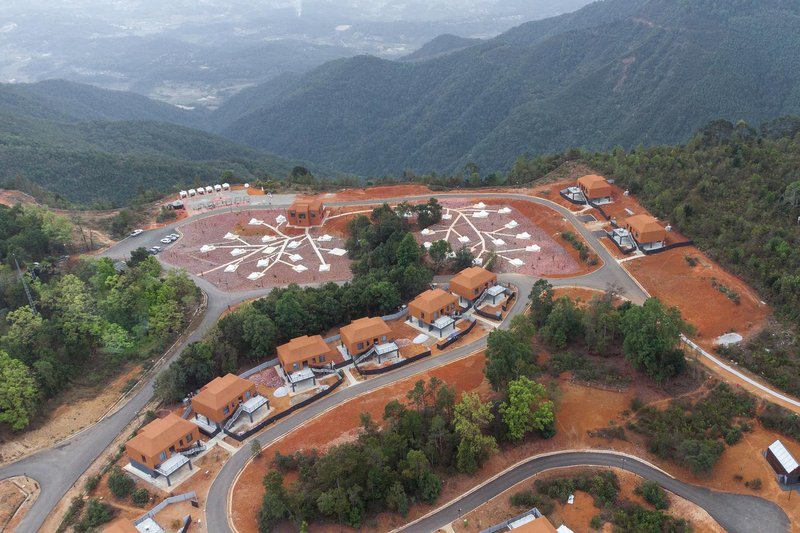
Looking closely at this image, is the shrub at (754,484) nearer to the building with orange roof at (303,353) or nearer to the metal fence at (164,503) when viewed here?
the building with orange roof at (303,353)

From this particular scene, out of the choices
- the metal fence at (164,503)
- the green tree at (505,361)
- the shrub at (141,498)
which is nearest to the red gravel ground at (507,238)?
the green tree at (505,361)

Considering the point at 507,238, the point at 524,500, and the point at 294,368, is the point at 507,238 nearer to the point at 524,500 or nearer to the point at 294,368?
the point at 294,368

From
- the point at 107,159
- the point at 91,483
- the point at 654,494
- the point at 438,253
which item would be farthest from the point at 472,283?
the point at 107,159

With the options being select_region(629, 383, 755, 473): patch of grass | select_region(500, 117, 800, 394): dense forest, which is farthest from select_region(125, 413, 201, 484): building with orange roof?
select_region(500, 117, 800, 394): dense forest

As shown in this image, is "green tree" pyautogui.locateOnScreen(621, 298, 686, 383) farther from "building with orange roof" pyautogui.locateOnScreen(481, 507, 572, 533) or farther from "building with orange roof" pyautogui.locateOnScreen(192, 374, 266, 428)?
"building with orange roof" pyautogui.locateOnScreen(192, 374, 266, 428)

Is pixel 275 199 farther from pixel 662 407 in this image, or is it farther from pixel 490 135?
pixel 490 135

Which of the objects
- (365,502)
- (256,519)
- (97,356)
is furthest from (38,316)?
(365,502)
